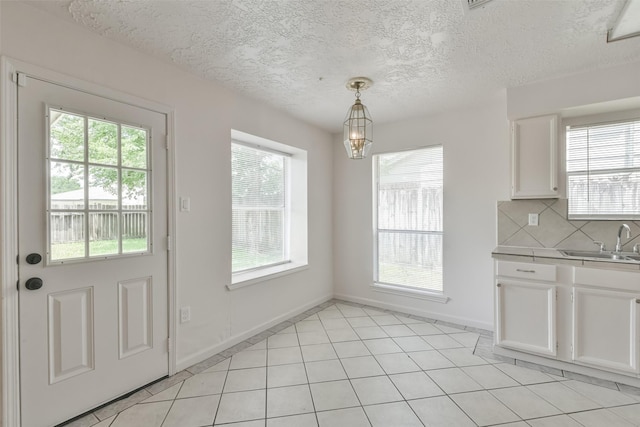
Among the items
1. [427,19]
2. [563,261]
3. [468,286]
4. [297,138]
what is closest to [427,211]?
[468,286]

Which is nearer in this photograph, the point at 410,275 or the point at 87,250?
the point at 87,250

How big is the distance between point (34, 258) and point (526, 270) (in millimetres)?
3553

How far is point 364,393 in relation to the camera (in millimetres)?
2117

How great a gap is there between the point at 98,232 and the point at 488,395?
296cm

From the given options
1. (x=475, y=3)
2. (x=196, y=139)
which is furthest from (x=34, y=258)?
(x=475, y=3)

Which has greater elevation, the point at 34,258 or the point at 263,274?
the point at 34,258

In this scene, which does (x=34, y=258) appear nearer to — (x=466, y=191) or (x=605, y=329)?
(x=466, y=191)

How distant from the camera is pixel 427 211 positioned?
3.69 metres

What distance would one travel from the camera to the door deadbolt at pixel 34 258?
1.67m

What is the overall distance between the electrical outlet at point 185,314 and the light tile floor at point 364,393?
420 mm

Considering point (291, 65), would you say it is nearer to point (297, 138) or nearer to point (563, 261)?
point (297, 138)

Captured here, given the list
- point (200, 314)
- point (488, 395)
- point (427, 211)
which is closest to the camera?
point (488, 395)

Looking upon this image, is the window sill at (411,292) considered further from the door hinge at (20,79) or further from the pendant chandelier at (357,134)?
the door hinge at (20,79)

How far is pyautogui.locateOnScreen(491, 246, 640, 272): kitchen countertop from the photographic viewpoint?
7.12 feet
